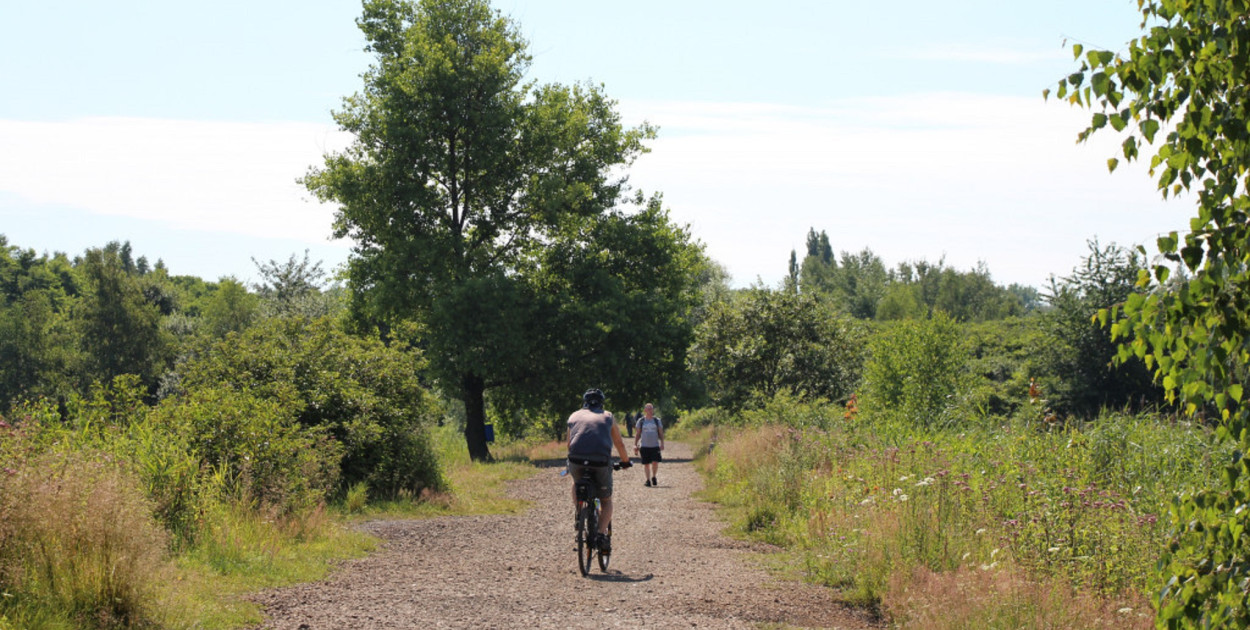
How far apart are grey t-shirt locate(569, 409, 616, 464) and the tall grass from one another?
2480 millimetres

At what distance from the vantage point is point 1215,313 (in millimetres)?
3209

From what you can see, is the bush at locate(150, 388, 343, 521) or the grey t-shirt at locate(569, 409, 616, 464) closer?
the grey t-shirt at locate(569, 409, 616, 464)

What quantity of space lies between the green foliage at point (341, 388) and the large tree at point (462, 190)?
12.2 metres

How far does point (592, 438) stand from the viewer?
10.5 metres

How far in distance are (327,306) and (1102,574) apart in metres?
62.7

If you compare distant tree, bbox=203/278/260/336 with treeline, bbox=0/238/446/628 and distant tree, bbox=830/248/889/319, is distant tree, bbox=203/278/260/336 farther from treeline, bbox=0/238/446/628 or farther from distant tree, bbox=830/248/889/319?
treeline, bbox=0/238/446/628

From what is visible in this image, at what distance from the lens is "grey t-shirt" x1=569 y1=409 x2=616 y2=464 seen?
34.3 feet

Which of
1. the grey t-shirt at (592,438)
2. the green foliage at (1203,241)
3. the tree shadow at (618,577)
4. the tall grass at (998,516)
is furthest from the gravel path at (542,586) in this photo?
the green foliage at (1203,241)

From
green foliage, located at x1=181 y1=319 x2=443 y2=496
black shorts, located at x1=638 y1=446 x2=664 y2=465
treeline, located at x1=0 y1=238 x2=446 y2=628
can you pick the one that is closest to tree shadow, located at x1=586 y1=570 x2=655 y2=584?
treeline, located at x1=0 y1=238 x2=446 y2=628

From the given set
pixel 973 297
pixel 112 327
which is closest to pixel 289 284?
pixel 112 327

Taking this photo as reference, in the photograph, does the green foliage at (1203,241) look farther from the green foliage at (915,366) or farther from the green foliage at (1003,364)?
the green foliage at (915,366)

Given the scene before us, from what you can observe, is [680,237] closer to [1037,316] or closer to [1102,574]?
[1037,316]

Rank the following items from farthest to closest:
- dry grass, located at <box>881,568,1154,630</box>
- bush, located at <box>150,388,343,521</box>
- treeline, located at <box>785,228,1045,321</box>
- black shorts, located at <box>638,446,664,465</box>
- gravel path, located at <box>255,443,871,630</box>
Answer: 1. treeline, located at <box>785,228,1045,321</box>
2. black shorts, located at <box>638,446,664,465</box>
3. bush, located at <box>150,388,343,521</box>
4. gravel path, located at <box>255,443,871,630</box>
5. dry grass, located at <box>881,568,1154,630</box>

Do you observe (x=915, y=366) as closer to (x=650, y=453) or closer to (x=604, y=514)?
(x=650, y=453)
